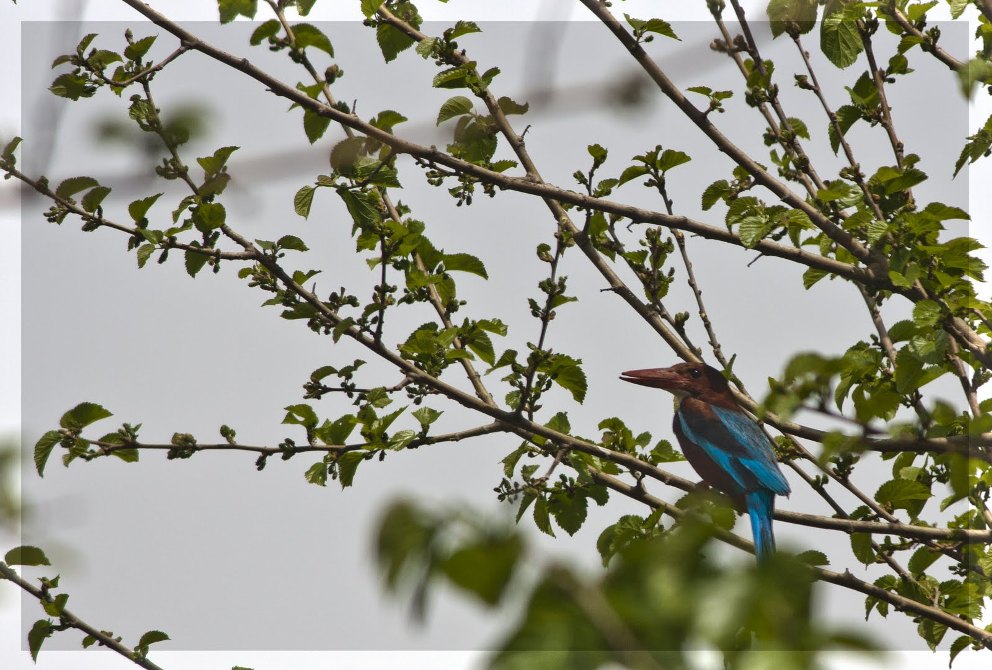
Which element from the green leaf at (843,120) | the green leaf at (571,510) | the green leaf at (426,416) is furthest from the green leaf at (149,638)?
the green leaf at (843,120)

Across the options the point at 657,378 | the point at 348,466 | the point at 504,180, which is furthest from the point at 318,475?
the point at 657,378

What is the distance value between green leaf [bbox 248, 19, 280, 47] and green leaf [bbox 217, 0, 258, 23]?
0.21 m

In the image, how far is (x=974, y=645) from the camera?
14.3ft

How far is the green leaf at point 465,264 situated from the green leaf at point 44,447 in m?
1.69

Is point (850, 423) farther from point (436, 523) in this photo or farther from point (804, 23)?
point (804, 23)

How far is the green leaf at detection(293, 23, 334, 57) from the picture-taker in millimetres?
3805

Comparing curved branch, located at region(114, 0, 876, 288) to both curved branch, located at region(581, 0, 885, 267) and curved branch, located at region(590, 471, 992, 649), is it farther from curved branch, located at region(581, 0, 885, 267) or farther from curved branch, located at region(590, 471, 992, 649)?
curved branch, located at region(590, 471, 992, 649)

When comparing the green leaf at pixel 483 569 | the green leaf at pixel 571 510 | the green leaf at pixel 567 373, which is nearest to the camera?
the green leaf at pixel 483 569

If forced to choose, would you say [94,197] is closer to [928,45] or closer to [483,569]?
Result: [483,569]

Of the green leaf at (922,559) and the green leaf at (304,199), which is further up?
the green leaf at (304,199)

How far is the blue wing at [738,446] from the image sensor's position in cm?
535

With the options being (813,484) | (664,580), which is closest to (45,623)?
(813,484)

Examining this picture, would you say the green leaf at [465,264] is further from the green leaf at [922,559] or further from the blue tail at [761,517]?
the green leaf at [922,559]

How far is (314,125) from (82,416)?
4.89 feet
